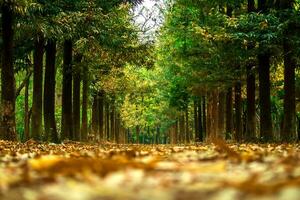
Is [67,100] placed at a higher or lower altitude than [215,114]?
higher

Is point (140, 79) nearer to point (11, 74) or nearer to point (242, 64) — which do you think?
point (242, 64)

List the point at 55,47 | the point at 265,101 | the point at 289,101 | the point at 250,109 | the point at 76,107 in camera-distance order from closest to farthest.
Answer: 1. the point at 289,101
2. the point at 265,101
3. the point at 250,109
4. the point at 55,47
5. the point at 76,107

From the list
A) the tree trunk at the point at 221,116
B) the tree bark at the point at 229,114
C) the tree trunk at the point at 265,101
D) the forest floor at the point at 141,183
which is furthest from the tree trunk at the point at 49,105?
the forest floor at the point at 141,183

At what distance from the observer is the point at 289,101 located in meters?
19.1

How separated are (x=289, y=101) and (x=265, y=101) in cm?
210

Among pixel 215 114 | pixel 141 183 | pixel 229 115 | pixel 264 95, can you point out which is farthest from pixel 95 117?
pixel 141 183

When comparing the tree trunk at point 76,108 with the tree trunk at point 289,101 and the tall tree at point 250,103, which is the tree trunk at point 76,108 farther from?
the tree trunk at point 289,101

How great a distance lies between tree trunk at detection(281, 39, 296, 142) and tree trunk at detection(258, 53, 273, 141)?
1666 millimetres

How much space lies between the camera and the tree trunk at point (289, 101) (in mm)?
18766

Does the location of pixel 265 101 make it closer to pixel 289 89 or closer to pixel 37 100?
pixel 289 89

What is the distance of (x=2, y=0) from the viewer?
677 inches

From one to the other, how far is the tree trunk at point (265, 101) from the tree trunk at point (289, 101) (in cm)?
167

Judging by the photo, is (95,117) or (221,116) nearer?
(221,116)

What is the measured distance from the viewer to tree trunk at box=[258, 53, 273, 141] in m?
20.9
